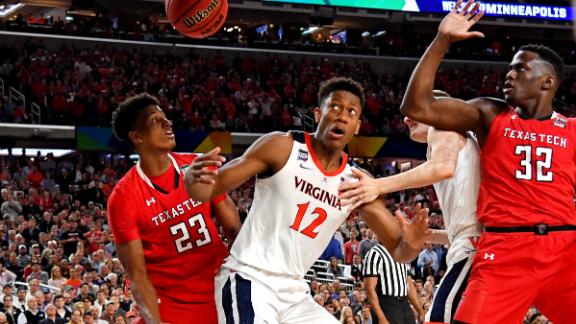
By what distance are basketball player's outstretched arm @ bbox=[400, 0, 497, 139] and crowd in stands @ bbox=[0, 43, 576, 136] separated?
1974 centimetres

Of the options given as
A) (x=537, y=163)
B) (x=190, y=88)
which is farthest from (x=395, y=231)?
(x=190, y=88)

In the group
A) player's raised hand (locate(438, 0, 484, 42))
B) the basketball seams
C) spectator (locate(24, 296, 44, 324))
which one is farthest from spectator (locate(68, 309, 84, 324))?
player's raised hand (locate(438, 0, 484, 42))

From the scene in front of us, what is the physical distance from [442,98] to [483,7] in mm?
27523

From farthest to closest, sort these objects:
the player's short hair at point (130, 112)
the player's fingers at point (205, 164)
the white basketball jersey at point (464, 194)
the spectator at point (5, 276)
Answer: the spectator at point (5, 276) → the player's short hair at point (130, 112) → the white basketball jersey at point (464, 194) → the player's fingers at point (205, 164)

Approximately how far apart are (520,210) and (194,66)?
82.0ft

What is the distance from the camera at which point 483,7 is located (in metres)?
31.4

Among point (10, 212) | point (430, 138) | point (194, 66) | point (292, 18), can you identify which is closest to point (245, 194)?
point (10, 212)

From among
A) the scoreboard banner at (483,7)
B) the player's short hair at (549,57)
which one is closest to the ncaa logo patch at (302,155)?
the player's short hair at (549,57)

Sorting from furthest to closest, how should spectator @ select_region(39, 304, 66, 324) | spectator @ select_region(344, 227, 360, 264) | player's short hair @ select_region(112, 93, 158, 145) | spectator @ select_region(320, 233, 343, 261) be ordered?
spectator @ select_region(344, 227, 360, 264) → spectator @ select_region(320, 233, 343, 261) → spectator @ select_region(39, 304, 66, 324) → player's short hair @ select_region(112, 93, 158, 145)

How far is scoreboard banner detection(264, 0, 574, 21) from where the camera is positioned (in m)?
29.6

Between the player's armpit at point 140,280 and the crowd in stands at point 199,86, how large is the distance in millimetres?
19113

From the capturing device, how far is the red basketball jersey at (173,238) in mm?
5383

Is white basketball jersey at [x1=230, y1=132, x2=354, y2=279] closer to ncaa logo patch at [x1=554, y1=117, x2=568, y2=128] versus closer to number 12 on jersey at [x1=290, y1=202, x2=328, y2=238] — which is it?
number 12 on jersey at [x1=290, y1=202, x2=328, y2=238]

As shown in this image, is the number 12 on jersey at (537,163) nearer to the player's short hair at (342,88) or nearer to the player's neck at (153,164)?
the player's short hair at (342,88)
